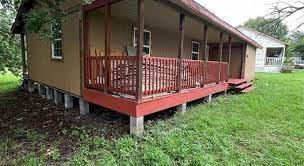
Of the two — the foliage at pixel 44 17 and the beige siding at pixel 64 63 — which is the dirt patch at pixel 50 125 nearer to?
the beige siding at pixel 64 63

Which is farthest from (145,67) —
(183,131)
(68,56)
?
(68,56)

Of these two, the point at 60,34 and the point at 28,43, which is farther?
the point at 28,43

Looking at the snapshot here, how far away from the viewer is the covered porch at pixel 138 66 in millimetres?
4977

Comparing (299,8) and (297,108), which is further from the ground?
(299,8)

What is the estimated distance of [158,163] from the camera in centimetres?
409

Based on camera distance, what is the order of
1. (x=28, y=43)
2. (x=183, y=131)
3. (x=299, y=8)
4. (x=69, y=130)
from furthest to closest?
1. (x=28, y=43)
2. (x=299, y=8)
3. (x=69, y=130)
4. (x=183, y=131)

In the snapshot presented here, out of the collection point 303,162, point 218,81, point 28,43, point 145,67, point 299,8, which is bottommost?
point 303,162

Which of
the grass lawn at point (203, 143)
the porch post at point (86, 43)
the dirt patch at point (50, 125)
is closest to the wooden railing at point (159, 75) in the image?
the grass lawn at point (203, 143)

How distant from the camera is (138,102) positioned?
4.79m

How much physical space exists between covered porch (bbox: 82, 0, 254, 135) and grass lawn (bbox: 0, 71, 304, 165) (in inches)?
23.0

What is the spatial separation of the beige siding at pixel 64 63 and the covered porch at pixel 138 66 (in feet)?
1.57

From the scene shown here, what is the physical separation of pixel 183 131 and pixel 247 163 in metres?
1.57

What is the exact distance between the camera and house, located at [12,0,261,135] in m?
5.11

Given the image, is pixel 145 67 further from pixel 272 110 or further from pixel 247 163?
pixel 272 110
